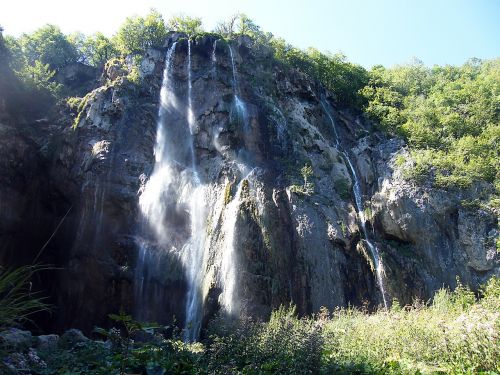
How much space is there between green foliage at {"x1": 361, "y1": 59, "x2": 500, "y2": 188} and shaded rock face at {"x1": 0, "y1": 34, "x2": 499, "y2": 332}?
108cm

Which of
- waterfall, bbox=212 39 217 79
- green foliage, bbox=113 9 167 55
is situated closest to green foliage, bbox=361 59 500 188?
waterfall, bbox=212 39 217 79

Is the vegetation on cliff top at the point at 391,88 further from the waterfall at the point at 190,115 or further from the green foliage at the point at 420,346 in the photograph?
the green foliage at the point at 420,346

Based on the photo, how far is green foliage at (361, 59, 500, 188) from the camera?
18188 millimetres

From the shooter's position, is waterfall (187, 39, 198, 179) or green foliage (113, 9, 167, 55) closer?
waterfall (187, 39, 198, 179)

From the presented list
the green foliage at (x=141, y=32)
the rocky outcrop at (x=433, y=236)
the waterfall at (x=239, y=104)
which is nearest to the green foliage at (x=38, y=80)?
the green foliage at (x=141, y=32)

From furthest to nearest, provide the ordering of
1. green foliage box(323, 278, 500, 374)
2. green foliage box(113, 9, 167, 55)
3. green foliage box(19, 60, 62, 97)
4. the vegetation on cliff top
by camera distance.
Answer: green foliage box(113, 9, 167, 55), green foliage box(19, 60, 62, 97), the vegetation on cliff top, green foliage box(323, 278, 500, 374)

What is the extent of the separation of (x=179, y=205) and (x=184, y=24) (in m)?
16.8

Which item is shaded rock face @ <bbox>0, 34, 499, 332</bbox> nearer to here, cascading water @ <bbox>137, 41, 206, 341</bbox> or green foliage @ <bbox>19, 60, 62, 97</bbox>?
cascading water @ <bbox>137, 41, 206, 341</bbox>

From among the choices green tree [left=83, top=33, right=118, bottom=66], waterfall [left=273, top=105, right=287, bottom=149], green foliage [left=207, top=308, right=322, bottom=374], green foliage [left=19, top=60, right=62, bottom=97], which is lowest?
green foliage [left=207, top=308, right=322, bottom=374]

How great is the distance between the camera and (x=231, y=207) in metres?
16.2

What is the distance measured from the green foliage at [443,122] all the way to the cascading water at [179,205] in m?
9.51

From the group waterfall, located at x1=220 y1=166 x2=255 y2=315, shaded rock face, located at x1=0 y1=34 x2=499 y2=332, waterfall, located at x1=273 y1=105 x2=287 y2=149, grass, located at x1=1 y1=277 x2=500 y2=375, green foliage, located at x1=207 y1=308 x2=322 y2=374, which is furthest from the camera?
waterfall, located at x1=273 y1=105 x2=287 y2=149

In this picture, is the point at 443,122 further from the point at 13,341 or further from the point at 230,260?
the point at 13,341

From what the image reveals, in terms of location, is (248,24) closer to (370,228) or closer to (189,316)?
(370,228)
